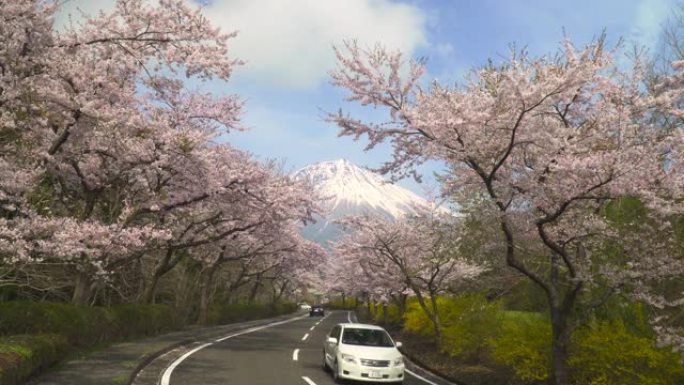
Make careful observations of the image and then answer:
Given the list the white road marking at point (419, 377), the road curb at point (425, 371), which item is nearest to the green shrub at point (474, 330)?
the road curb at point (425, 371)

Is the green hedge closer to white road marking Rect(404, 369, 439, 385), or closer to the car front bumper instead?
the car front bumper

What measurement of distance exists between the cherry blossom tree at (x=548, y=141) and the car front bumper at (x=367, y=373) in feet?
11.3

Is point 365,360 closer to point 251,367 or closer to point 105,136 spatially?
point 251,367

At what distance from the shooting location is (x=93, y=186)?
16.8 m

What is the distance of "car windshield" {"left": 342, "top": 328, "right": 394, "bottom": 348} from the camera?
43.5 feet

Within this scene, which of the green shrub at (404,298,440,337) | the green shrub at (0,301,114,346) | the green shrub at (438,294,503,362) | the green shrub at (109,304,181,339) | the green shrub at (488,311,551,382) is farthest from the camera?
the green shrub at (404,298,440,337)

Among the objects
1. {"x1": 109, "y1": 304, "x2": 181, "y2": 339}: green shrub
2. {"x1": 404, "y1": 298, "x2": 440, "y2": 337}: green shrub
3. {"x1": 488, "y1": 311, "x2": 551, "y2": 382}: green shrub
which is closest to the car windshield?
{"x1": 488, "y1": 311, "x2": 551, "y2": 382}: green shrub

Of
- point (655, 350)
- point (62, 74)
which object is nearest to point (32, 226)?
point (62, 74)

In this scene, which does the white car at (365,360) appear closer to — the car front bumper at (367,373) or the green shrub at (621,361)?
the car front bumper at (367,373)

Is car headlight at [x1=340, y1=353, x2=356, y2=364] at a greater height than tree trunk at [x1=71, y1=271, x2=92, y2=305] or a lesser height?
lesser

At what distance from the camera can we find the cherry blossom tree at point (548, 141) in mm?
9070

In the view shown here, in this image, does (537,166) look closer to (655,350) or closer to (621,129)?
(621,129)

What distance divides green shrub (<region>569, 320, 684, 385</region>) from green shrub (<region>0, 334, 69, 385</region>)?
33.6ft

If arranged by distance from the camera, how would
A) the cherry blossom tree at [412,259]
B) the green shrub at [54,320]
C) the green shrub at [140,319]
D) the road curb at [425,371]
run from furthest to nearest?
the cherry blossom tree at [412,259]
the green shrub at [140,319]
the road curb at [425,371]
the green shrub at [54,320]
